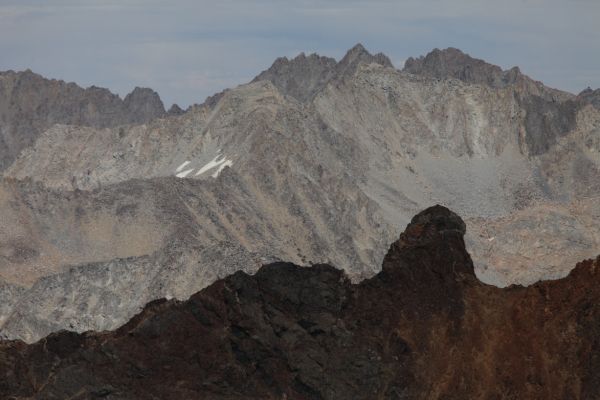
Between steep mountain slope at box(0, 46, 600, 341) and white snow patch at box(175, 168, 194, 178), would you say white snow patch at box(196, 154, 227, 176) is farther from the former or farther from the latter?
white snow patch at box(175, 168, 194, 178)

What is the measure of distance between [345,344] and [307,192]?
10647 centimetres

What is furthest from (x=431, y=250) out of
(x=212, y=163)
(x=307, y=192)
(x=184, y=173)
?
(x=184, y=173)

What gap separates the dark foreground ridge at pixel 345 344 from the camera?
143ft

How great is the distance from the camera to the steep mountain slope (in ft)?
361

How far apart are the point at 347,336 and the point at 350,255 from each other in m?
98.3

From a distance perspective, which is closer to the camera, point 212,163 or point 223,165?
point 223,165

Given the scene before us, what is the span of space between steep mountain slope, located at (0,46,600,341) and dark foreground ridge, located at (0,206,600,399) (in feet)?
185

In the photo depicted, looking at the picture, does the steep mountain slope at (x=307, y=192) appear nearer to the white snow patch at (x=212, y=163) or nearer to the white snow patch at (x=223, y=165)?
the white snow patch at (x=212, y=163)

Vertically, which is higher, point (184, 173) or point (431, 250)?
point (431, 250)

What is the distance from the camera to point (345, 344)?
45.3m

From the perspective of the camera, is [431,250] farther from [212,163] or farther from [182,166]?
[182,166]

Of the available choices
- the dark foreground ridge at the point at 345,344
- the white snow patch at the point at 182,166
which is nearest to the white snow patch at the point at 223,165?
the white snow patch at the point at 182,166

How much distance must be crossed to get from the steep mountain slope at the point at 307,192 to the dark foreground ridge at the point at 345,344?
56.5 meters

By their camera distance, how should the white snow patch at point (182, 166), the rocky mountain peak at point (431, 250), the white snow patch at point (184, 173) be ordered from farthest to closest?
the white snow patch at point (182, 166) → the white snow patch at point (184, 173) → the rocky mountain peak at point (431, 250)
